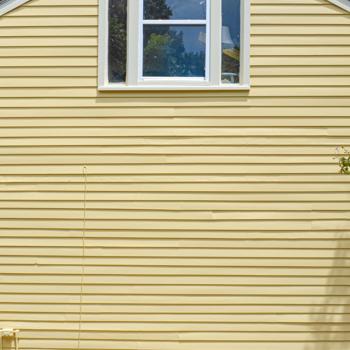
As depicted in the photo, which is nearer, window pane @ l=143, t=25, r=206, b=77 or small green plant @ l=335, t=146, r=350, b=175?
small green plant @ l=335, t=146, r=350, b=175

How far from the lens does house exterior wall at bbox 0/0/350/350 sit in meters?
7.30

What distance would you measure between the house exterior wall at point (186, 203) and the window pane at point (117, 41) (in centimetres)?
17

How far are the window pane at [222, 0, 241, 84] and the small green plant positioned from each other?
1181mm

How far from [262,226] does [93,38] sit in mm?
2418

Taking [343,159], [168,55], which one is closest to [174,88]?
[168,55]

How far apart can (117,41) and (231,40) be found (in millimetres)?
1100

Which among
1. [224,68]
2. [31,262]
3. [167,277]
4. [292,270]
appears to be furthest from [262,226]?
[31,262]

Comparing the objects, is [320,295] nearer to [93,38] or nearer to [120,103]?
[120,103]

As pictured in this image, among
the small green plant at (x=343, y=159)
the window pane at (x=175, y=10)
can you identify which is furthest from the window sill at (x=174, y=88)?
the small green plant at (x=343, y=159)

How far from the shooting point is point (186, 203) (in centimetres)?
736

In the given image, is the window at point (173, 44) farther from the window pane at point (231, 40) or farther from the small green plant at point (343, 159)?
the small green plant at point (343, 159)

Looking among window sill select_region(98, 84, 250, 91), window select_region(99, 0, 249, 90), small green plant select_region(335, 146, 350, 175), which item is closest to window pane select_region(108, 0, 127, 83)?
window select_region(99, 0, 249, 90)

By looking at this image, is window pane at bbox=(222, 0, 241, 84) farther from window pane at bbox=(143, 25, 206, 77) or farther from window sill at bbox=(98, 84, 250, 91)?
window pane at bbox=(143, 25, 206, 77)

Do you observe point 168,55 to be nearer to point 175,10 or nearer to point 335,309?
point 175,10
